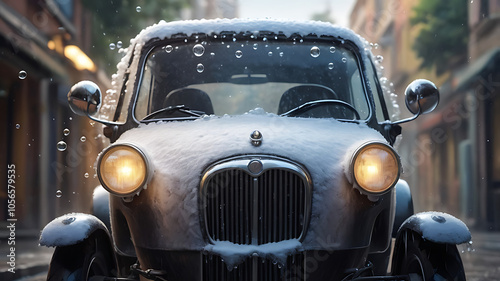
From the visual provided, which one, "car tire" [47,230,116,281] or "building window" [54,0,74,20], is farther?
"building window" [54,0,74,20]

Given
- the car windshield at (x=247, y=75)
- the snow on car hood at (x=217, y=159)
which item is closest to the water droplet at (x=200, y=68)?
the car windshield at (x=247, y=75)

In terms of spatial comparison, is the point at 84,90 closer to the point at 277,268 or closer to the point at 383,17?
the point at 277,268

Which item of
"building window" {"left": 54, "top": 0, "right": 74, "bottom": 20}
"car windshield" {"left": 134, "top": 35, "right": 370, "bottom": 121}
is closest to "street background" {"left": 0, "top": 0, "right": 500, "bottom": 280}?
"building window" {"left": 54, "top": 0, "right": 74, "bottom": 20}

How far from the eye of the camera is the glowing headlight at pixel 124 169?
11.7 feet

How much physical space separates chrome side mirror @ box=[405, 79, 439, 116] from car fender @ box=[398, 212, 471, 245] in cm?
68

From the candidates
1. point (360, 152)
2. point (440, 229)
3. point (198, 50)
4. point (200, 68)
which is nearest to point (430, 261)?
point (440, 229)

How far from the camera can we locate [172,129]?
401cm

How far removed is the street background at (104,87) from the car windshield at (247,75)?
150 inches

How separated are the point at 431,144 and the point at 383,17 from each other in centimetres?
1308

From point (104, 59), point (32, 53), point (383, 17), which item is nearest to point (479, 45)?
point (104, 59)

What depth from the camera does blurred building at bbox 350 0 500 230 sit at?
64.5 ft

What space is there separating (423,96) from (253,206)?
4.22ft

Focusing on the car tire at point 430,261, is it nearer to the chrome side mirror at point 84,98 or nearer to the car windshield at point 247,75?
the car windshield at point 247,75

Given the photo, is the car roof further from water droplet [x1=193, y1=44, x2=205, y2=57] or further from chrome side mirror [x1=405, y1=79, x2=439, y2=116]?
chrome side mirror [x1=405, y1=79, x2=439, y2=116]
